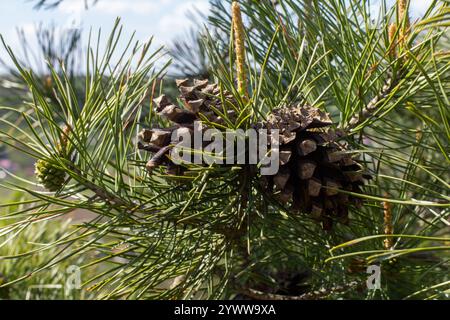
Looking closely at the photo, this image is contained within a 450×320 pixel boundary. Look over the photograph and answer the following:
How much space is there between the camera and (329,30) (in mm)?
423

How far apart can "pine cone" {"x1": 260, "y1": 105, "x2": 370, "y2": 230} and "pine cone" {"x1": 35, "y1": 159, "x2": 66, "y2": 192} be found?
0.15m

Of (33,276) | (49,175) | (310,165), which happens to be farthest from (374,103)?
(33,276)

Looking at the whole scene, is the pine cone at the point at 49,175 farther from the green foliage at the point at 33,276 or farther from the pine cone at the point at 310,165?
the green foliage at the point at 33,276

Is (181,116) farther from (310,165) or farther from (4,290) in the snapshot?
(4,290)

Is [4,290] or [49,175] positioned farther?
[4,290]

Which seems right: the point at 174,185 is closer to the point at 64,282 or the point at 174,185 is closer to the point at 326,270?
the point at 326,270

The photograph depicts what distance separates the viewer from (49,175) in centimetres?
39

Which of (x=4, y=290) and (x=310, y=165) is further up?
(x=310, y=165)

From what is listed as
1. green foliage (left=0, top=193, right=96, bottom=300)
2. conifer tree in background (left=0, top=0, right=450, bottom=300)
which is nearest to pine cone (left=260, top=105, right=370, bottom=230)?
conifer tree in background (left=0, top=0, right=450, bottom=300)

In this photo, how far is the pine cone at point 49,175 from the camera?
1.27ft

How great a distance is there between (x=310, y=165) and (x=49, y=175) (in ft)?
0.60

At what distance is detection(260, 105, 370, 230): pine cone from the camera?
0.33 m

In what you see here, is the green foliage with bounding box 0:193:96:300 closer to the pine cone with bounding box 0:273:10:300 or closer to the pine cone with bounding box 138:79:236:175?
the pine cone with bounding box 0:273:10:300
